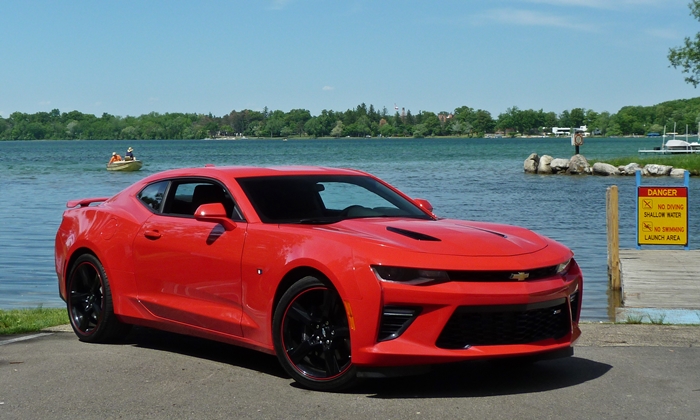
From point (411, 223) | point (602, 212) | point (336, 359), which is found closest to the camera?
point (336, 359)

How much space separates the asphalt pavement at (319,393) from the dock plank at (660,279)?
2.66 m

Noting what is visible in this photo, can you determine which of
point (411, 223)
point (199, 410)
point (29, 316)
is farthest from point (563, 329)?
point (29, 316)

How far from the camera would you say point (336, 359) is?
5805mm

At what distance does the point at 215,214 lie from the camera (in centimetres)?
646

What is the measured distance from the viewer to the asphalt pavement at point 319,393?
5.37 m

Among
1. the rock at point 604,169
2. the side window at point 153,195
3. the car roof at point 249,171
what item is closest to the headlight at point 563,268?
the car roof at point 249,171

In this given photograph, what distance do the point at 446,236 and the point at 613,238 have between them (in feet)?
25.2

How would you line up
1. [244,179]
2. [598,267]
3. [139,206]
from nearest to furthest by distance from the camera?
[244,179]
[139,206]
[598,267]

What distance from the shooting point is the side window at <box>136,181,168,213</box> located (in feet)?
24.4

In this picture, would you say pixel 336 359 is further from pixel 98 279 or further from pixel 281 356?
pixel 98 279

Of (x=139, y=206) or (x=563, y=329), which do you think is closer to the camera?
(x=563, y=329)

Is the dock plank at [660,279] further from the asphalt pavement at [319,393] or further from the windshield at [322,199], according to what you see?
the windshield at [322,199]

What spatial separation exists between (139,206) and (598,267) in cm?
1018

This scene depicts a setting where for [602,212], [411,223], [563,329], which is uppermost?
[411,223]
